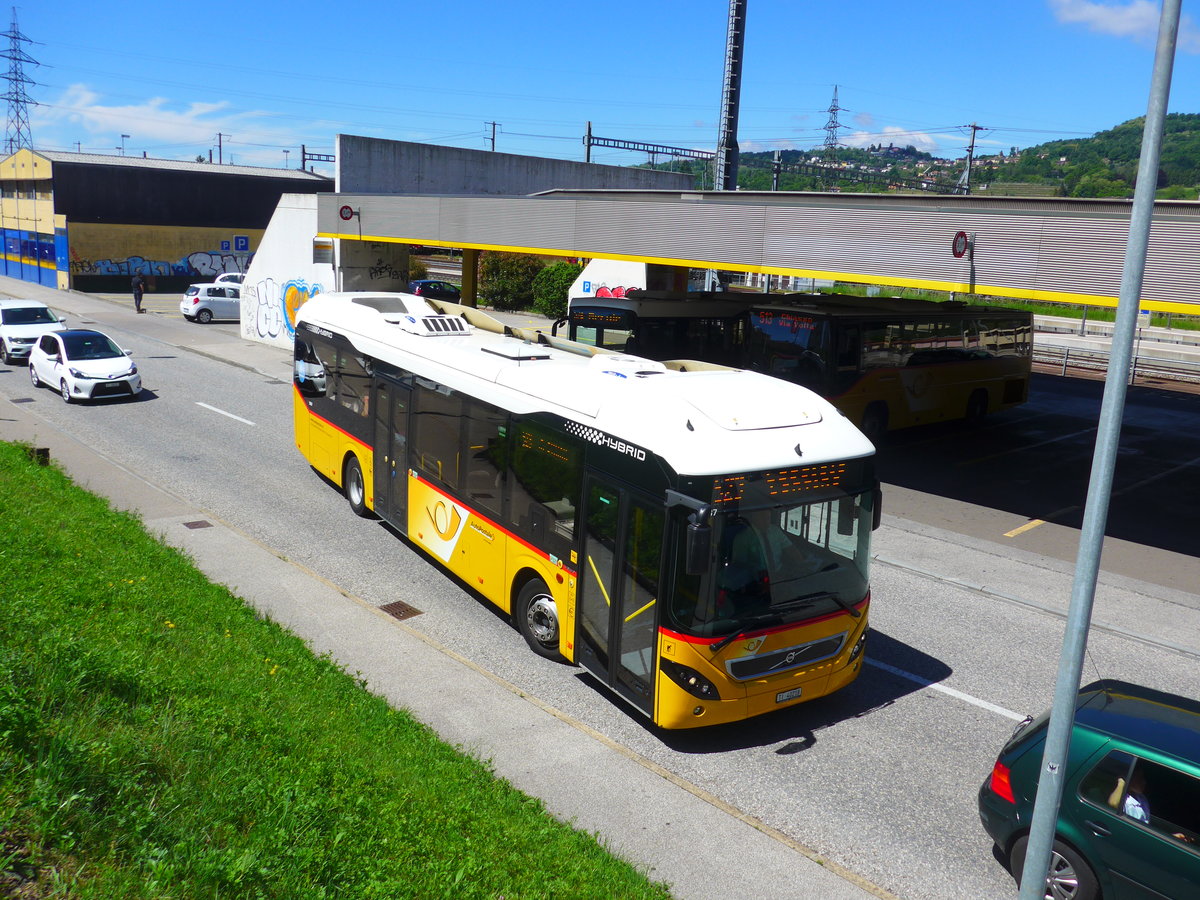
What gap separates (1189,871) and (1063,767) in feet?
6.03

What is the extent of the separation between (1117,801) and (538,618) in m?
5.60

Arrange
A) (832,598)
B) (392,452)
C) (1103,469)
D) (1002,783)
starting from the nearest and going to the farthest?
1. (1103,469)
2. (1002,783)
3. (832,598)
4. (392,452)

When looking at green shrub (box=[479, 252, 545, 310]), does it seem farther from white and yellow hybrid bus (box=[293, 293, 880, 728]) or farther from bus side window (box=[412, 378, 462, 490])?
white and yellow hybrid bus (box=[293, 293, 880, 728])

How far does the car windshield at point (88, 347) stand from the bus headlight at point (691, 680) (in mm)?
19700

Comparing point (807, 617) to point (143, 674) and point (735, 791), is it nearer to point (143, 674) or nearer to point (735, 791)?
point (735, 791)

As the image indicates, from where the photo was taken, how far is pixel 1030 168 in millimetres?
89688

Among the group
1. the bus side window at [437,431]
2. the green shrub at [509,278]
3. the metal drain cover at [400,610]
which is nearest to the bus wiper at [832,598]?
the bus side window at [437,431]

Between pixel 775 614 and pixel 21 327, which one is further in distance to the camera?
pixel 21 327

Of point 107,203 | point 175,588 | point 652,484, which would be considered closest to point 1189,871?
point 652,484

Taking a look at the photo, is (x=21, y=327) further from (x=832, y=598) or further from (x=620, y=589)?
(x=832, y=598)

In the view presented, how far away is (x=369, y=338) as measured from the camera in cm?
1370

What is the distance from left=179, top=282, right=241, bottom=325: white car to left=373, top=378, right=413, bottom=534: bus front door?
3029cm

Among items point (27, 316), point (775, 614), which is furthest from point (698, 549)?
point (27, 316)

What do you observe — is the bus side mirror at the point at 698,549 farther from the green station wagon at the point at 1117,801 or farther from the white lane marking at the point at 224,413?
the white lane marking at the point at 224,413
